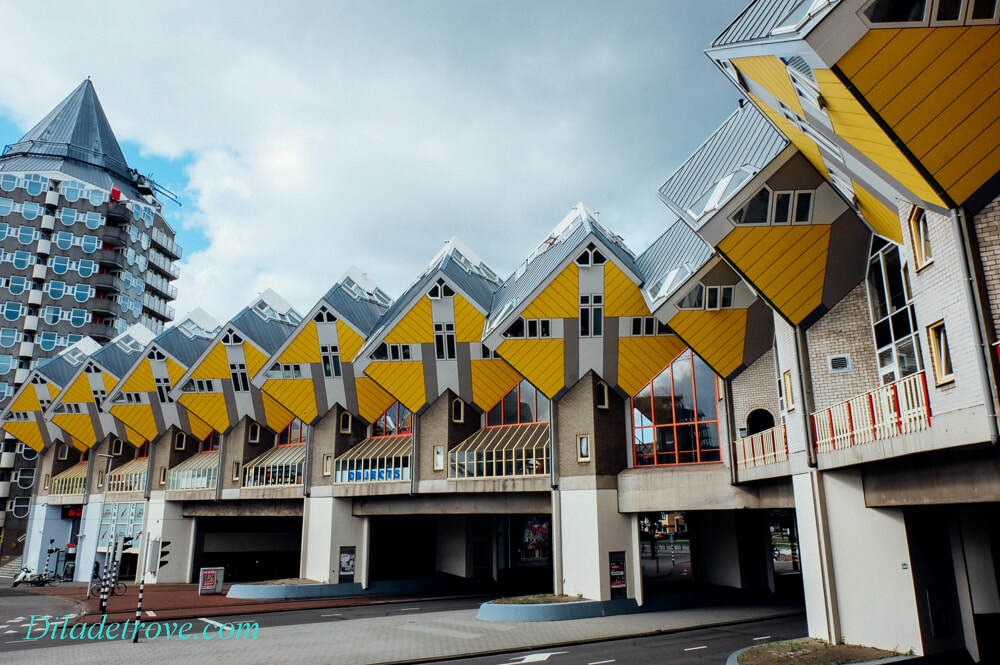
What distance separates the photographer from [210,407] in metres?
43.9

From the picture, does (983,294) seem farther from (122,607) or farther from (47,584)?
(47,584)

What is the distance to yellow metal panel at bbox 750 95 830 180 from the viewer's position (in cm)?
1422

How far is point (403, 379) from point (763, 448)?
59.4ft

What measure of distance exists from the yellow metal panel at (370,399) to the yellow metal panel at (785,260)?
79.1 ft

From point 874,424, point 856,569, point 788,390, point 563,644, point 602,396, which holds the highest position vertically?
point 602,396

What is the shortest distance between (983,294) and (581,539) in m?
19.3

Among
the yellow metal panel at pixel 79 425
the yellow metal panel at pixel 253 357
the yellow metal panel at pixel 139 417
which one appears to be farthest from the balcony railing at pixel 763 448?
the yellow metal panel at pixel 79 425

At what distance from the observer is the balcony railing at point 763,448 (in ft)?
65.8

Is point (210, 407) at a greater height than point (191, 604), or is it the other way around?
point (210, 407)

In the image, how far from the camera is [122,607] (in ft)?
106

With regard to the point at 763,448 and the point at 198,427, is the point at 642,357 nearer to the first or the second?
the point at 763,448

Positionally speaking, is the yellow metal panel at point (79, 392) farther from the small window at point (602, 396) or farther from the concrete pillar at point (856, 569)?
the concrete pillar at point (856, 569)

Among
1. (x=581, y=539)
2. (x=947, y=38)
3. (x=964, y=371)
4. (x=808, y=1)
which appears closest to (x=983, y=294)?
(x=964, y=371)

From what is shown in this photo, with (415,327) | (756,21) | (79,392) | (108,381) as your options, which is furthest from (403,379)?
(79,392)
